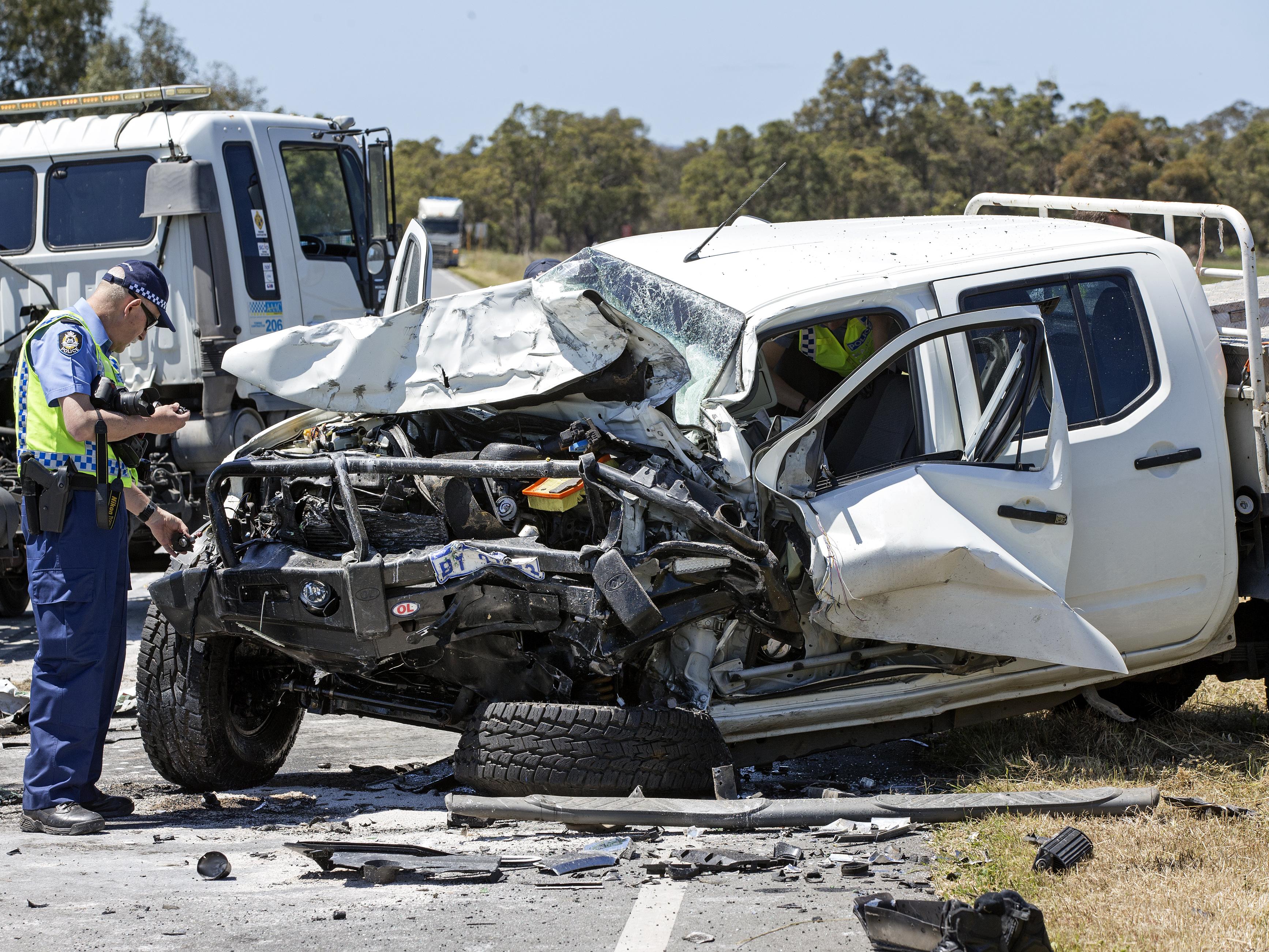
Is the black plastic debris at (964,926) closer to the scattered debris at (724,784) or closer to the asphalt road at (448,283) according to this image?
the scattered debris at (724,784)

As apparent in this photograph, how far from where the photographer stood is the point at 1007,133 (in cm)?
5203

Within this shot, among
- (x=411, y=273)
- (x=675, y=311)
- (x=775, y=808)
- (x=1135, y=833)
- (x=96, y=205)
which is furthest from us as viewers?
(x=96, y=205)

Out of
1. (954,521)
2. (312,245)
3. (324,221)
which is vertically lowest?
(954,521)

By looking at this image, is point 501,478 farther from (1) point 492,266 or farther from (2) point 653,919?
(1) point 492,266

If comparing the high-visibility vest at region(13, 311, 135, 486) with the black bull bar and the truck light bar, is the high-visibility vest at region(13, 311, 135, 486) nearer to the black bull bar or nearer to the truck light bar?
the black bull bar

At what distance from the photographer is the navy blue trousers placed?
4.47m

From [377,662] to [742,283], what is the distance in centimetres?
177

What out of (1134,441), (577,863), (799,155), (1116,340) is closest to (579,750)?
(577,863)

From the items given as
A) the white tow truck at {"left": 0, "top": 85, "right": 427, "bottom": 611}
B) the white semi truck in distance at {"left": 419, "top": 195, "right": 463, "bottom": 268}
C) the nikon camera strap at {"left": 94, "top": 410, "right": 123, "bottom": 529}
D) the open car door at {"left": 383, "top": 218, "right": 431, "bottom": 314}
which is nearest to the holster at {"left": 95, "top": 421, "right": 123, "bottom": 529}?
the nikon camera strap at {"left": 94, "top": 410, "right": 123, "bottom": 529}

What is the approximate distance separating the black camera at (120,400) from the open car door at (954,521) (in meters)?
2.04

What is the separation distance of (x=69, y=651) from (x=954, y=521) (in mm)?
2900

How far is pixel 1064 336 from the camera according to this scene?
4.87 metres

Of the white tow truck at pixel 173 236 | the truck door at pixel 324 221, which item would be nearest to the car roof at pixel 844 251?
the white tow truck at pixel 173 236

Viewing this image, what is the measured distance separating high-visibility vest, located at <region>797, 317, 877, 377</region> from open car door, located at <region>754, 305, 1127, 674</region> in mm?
414
